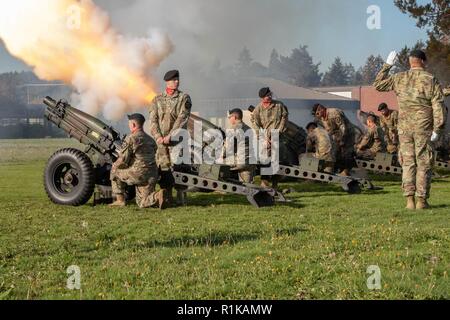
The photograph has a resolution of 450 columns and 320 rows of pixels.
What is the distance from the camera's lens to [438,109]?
861 cm

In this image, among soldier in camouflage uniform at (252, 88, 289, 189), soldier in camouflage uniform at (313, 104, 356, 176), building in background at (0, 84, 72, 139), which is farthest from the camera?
building in background at (0, 84, 72, 139)

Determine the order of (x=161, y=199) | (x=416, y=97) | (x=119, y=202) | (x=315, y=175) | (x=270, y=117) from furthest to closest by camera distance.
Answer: (x=270, y=117) → (x=315, y=175) → (x=119, y=202) → (x=161, y=199) → (x=416, y=97)

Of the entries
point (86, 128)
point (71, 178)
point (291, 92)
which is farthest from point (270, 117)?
point (291, 92)

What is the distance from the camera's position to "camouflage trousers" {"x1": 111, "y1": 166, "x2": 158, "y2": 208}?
31.2 feet

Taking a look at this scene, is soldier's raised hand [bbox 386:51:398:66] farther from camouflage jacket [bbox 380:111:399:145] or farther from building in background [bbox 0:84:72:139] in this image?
building in background [bbox 0:84:72:139]

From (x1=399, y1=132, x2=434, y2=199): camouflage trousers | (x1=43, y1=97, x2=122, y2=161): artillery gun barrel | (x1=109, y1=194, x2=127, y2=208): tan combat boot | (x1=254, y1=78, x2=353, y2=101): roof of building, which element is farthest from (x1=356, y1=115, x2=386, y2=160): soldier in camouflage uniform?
(x1=254, y1=78, x2=353, y2=101): roof of building

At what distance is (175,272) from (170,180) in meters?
4.92

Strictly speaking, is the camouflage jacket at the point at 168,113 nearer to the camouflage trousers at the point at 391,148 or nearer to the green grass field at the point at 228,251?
the green grass field at the point at 228,251

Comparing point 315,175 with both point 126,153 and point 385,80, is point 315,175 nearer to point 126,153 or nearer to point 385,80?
point 385,80

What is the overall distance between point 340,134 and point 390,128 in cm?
220

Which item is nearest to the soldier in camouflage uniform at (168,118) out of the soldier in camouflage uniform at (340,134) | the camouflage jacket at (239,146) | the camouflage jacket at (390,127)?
the camouflage jacket at (239,146)

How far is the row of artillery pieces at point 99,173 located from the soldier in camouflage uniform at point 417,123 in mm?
1766

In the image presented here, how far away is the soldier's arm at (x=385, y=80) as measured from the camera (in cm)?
895
